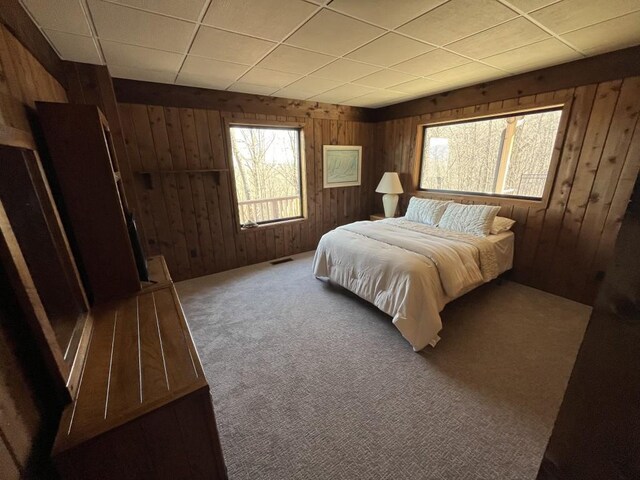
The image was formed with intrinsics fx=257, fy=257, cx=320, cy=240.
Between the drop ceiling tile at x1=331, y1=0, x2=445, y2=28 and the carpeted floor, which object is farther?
the drop ceiling tile at x1=331, y1=0, x2=445, y2=28

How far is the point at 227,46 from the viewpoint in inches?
75.6

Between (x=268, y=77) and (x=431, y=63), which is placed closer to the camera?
(x=431, y=63)

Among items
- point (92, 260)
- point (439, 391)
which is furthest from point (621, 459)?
point (92, 260)

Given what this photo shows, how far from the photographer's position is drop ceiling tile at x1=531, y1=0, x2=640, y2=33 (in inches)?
57.6

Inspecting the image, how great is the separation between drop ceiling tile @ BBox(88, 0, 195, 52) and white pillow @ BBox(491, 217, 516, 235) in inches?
Answer: 129

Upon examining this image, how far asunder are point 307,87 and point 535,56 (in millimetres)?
2189

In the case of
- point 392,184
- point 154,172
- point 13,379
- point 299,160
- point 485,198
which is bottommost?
point 13,379

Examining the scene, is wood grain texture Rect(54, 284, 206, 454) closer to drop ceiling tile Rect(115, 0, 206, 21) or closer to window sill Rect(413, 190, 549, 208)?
drop ceiling tile Rect(115, 0, 206, 21)

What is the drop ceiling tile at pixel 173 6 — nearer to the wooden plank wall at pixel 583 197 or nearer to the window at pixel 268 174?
the window at pixel 268 174

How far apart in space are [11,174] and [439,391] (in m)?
2.33

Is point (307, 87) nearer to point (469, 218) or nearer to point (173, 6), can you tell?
point (173, 6)

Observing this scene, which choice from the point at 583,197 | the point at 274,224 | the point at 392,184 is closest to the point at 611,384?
the point at 583,197

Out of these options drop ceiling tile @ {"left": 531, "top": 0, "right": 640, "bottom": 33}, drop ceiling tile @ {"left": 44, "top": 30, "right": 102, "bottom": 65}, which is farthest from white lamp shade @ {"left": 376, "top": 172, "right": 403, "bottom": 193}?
drop ceiling tile @ {"left": 44, "top": 30, "right": 102, "bottom": 65}

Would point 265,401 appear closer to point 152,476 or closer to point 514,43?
point 152,476
